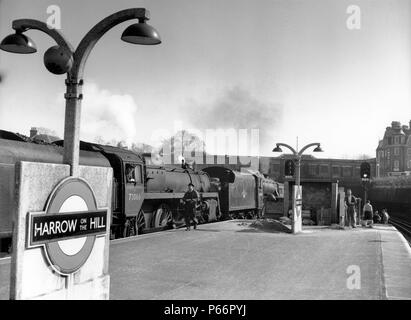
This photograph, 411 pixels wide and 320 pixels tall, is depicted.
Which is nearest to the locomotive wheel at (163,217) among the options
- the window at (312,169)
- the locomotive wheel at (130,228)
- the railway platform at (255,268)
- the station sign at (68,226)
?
the locomotive wheel at (130,228)

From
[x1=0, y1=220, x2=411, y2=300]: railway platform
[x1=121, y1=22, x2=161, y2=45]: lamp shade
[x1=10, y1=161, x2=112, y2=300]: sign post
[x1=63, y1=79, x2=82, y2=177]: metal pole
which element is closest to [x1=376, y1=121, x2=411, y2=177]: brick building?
[x1=0, y1=220, x2=411, y2=300]: railway platform

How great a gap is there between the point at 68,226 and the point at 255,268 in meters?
5.10

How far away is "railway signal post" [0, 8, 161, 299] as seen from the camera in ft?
12.4

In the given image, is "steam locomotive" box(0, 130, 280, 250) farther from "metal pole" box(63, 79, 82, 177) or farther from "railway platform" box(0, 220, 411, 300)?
"metal pole" box(63, 79, 82, 177)

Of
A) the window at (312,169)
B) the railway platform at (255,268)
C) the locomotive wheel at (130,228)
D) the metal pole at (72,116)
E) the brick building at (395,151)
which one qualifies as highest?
the brick building at (395,151)

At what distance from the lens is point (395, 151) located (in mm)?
84812

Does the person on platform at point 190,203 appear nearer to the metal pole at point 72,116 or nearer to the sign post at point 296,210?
the sign post at point 296,210

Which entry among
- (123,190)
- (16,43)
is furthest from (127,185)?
(16,43)

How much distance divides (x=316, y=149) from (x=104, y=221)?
49.7 ft

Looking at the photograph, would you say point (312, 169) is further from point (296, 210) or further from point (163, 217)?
point (163, 217)

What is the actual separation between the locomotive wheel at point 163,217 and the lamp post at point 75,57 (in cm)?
1088

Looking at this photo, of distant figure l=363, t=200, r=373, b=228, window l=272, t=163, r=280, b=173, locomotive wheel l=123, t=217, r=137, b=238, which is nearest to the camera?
locomotive wheel l=123, t=217, r=137, b=238

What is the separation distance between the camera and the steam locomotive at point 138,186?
350 inches
